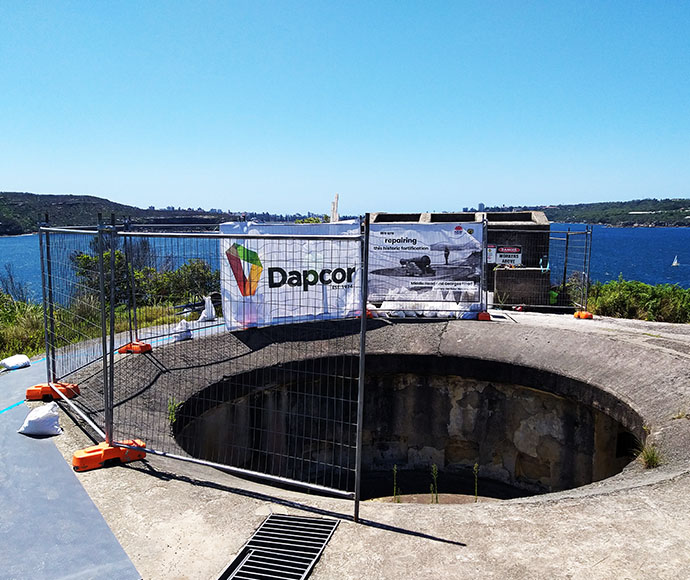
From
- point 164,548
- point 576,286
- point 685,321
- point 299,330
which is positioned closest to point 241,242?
point 299,330

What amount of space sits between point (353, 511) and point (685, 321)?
13.1m

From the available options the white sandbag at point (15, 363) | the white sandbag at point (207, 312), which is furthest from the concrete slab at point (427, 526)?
the white sandbag at point (207, 312)

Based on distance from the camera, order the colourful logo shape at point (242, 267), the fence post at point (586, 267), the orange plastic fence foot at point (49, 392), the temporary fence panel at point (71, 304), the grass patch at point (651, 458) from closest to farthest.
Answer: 1. the grass patch at point (651, 458)
2. the temporary fence panel at point (71, 304)
3. the orange plastic fence foot at point (49, 392)
4. the colourful logo shape at point (242, 267)
5. the fence post at point (586, 267)

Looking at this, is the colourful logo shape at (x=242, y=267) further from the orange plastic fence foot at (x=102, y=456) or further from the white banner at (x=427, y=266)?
the orange plastic fence foot at (x=102, y=456)

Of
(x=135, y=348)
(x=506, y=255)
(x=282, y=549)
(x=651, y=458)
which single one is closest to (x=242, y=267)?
(x=135, y=348)

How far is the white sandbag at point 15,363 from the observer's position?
869 cm

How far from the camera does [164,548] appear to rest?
13.4 feet

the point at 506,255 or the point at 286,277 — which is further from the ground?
the point at 506,255

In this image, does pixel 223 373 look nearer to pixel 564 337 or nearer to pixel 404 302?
pixel 404 302

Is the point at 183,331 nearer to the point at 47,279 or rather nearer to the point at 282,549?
the point at 47,279

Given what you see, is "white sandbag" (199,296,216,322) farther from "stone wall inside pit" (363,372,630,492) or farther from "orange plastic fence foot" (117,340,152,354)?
"stone wall inside pit" (363,372,630,492)

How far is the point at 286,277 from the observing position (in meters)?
11.1

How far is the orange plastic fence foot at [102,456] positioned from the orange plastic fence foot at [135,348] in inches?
138

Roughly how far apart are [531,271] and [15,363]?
1199 cm
